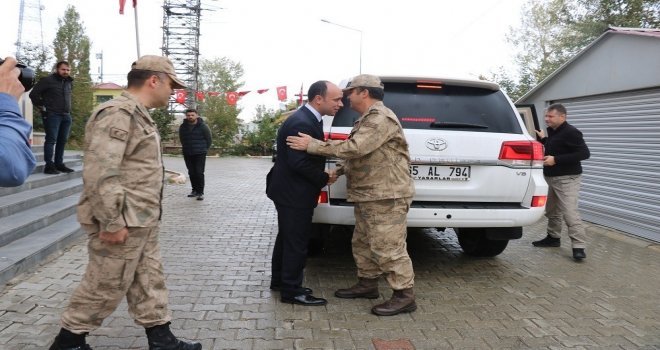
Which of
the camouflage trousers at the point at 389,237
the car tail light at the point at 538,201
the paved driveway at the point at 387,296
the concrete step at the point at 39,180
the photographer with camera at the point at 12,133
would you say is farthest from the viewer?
the concrete step at the point at 39,180

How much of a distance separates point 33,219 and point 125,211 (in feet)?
12.1

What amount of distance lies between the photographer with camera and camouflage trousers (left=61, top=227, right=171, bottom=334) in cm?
111

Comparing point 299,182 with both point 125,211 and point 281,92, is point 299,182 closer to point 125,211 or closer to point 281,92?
point 125,211

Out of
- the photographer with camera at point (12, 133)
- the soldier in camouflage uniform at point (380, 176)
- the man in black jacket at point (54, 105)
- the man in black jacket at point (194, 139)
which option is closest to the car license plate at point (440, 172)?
the soldier in camouflage uniform at point (380, 176)

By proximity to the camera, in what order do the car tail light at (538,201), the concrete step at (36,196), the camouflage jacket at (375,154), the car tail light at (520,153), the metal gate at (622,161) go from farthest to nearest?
the metal gate at (622,161) → the concrete step at (36,196) → the car tail light at (538,201) → the car tail light at (520,153) → the camouflage jacket at (375,154)

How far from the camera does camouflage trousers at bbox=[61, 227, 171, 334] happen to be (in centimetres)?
268

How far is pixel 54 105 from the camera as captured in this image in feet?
24.8

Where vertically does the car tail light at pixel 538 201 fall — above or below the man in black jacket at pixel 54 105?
below

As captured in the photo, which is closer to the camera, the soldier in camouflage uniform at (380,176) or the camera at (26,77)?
the camera at (26,77)

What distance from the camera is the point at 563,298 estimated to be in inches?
170

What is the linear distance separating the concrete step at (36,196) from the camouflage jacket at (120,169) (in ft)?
12.0

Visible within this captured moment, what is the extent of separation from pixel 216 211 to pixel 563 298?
5818 millimetres

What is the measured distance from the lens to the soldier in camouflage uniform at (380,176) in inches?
142

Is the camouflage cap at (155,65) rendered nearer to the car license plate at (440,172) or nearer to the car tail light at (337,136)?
the car tail light at (337,136)
